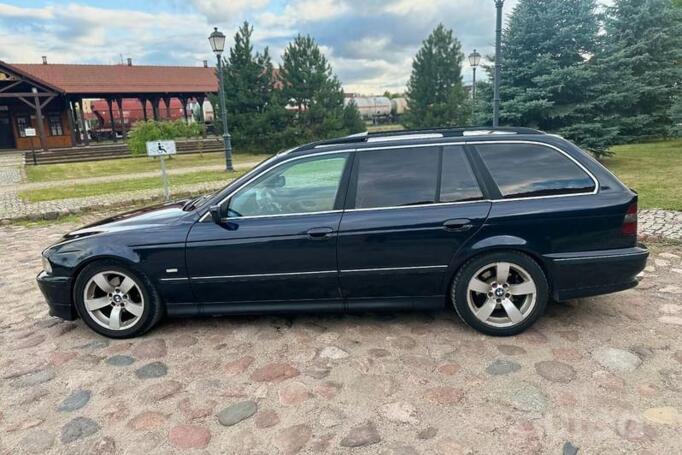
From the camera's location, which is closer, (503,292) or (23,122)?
(503,292)

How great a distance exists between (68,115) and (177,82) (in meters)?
7.53

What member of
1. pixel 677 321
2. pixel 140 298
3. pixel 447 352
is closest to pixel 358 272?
pixel 447 352

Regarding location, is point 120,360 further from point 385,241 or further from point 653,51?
point 653,51

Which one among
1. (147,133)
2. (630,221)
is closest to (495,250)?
(630,221)

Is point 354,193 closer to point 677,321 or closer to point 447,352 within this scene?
point 447,352

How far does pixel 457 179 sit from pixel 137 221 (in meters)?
2.64

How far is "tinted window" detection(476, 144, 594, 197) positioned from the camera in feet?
11.3

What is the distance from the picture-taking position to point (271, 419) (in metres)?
2.68

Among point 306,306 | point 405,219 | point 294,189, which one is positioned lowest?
point 306,306

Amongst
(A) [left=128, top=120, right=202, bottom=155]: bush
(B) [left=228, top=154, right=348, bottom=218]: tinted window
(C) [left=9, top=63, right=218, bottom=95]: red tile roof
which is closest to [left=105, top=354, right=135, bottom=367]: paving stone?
(B) [left=228, top=154, right=348, bottom=218]: tinted window

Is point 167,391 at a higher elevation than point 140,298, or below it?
below

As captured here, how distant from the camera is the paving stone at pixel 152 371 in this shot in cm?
321

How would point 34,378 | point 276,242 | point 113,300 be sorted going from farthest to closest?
point 113,300 < point 276,242 < point 34,378

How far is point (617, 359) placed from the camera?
10.3ft
